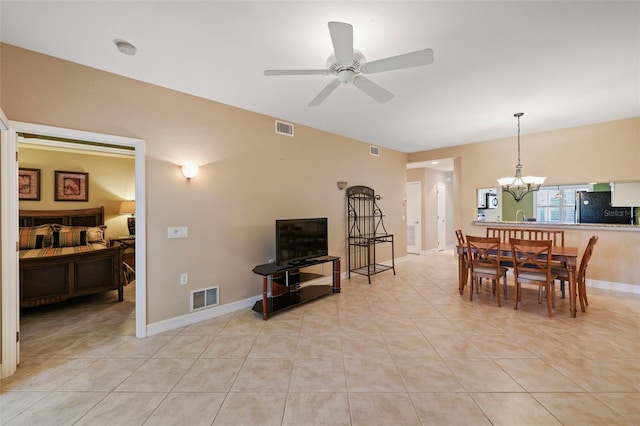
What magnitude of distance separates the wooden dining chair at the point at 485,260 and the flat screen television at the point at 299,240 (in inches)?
86.9

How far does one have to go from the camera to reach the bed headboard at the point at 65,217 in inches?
180

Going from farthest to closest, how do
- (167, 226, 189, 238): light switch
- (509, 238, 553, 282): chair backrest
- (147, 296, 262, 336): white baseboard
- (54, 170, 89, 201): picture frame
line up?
(54, 170, 89, 201): picture frame → (509, 238, 553, 282): chair backrest → (167, 226, 189, 238): light switch → (147, 296, 262, 336): white baseboard

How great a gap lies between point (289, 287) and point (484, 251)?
2.91 meters

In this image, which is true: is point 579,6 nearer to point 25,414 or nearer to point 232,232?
point 232,232

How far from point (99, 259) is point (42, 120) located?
2.22m

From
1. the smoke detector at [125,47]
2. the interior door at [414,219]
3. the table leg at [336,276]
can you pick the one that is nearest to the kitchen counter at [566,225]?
the interior door at [414,219]

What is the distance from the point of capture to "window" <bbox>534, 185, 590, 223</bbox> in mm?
4664

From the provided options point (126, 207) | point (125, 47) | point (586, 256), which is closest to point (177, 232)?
point (125, 47)

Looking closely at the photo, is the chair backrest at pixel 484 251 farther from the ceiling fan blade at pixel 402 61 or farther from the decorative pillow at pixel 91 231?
the decorative pillow at pixel 91 231

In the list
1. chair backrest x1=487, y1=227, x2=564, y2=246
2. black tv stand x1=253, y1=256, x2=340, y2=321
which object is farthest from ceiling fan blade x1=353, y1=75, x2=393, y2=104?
chair backrest x1=487, y1=227, x2=564, y2=246

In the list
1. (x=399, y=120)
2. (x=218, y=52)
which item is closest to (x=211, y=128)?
(x=218, y=52)

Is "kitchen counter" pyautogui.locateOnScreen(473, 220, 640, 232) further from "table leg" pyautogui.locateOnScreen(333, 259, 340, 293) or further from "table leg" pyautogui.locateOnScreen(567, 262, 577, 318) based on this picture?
"table leg" pyautogui.locateOnScreen(333, 259, 340, 293)

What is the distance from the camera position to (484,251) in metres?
3.65

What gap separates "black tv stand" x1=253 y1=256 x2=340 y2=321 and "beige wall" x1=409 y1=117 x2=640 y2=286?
12.4 ft
